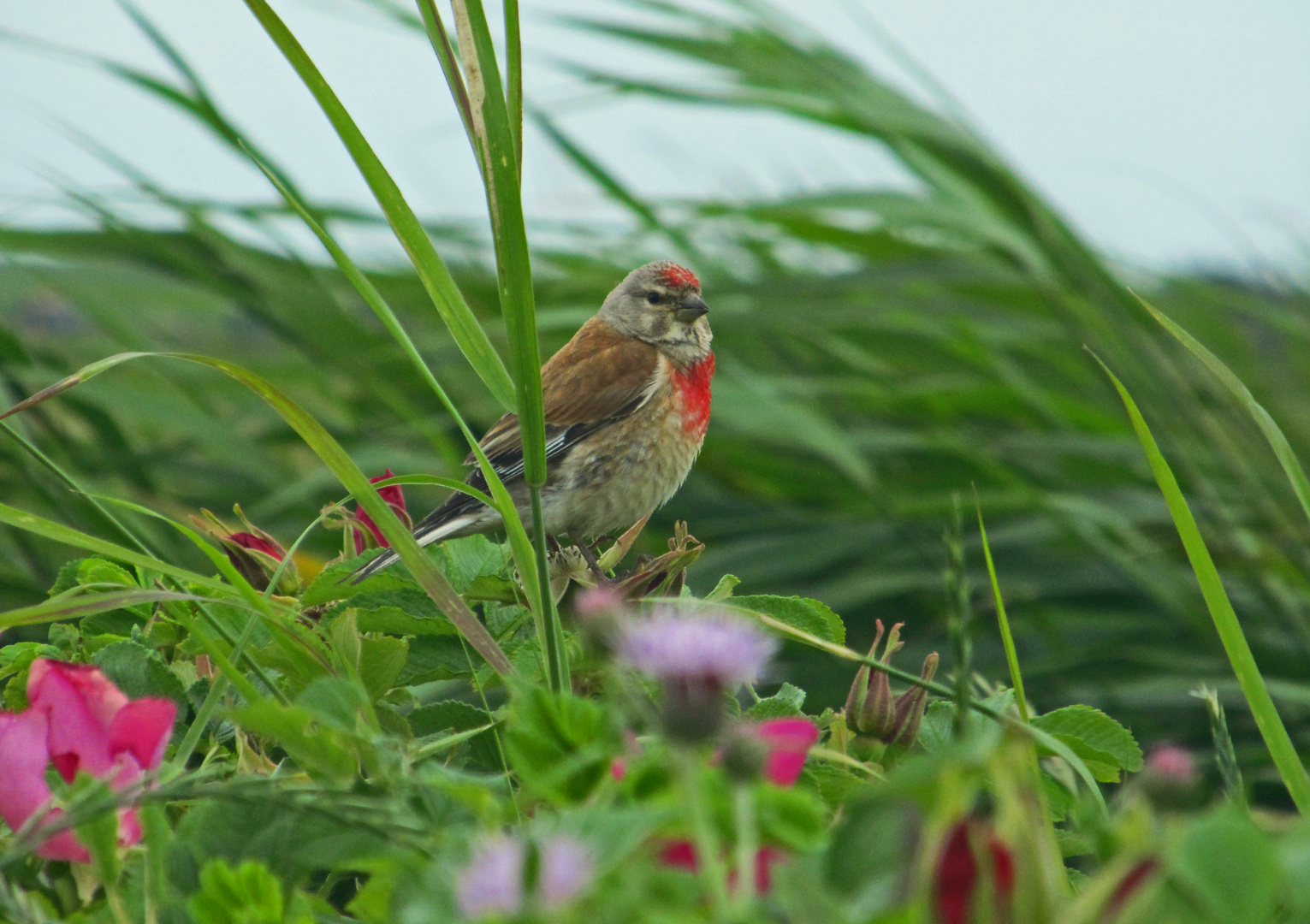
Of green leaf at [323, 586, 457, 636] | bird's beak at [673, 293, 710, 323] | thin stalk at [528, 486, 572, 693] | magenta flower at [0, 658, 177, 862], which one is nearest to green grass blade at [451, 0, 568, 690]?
thin stalk at [528, 486, 572, 693]

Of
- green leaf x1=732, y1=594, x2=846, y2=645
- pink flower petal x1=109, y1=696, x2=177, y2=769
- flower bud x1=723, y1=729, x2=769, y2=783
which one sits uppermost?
flower bud x1=723, y1=729, x2=769, y2=783

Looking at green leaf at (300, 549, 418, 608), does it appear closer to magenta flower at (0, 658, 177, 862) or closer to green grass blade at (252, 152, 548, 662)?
green grass blade at (252, 152, 548, 662)

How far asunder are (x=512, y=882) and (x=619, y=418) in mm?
2191

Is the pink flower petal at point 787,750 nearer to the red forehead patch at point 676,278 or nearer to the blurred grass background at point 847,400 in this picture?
the blurred grass background at point 847,400

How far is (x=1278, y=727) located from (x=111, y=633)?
774 mm

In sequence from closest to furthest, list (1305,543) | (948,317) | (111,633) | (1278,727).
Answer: (1278,727) < (111,633) < (1305,543) < (948,317)

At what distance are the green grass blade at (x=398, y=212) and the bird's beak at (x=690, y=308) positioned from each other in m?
1.84

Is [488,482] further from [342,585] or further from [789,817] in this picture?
[789,817]

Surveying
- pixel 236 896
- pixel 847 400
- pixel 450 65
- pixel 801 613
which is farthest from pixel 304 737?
pixel 847 400

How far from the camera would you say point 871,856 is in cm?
43

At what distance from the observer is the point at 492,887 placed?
34 centimetres

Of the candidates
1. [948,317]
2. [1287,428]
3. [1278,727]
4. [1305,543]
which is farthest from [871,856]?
[1287,428]

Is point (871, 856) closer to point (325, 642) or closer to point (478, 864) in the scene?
point (478, 864)

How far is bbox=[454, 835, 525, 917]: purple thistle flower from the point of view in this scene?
0.34 m
